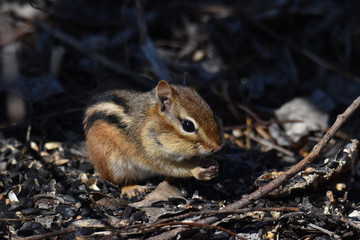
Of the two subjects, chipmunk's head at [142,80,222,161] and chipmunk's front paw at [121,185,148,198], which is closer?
chipmunk's head at [142,80,222,161]

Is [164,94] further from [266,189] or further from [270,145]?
Result: [270,145]

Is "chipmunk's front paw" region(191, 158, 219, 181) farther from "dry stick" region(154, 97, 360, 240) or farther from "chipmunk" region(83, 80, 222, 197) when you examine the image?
"dry stick" region(154, 97, 360, 240)

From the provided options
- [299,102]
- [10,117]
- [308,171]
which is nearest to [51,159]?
[10,117]

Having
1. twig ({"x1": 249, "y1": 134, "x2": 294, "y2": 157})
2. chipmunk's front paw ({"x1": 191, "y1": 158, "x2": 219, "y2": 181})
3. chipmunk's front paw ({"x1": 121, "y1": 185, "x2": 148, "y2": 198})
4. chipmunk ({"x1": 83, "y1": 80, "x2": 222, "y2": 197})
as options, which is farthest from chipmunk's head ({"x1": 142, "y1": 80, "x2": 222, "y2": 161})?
twig ({"x1": 249, "y1": 134, "x2": 294, "y2": 157})

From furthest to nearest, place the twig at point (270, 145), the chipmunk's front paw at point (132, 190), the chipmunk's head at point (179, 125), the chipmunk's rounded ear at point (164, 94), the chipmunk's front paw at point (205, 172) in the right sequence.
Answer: the twig at point (270, 145) → the chipmunk's front paw at point (132, 190) → the chipmunk's front paw at point (205, 172) → the chipmunk's rounded ear at point (164, 94) → the chipmunk's head at point (179, 125)

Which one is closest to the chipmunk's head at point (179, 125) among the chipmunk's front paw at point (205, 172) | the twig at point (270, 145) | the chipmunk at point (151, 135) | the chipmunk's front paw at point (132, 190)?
the chipmunk at point (151, 135)

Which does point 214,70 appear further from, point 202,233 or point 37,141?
point 202,233

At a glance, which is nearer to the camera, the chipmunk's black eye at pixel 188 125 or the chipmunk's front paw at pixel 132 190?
the chipmunk's black eye at pixel 188 125

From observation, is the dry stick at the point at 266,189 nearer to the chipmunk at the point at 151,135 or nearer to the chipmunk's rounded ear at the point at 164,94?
the chipmunk at the point at 151,135
